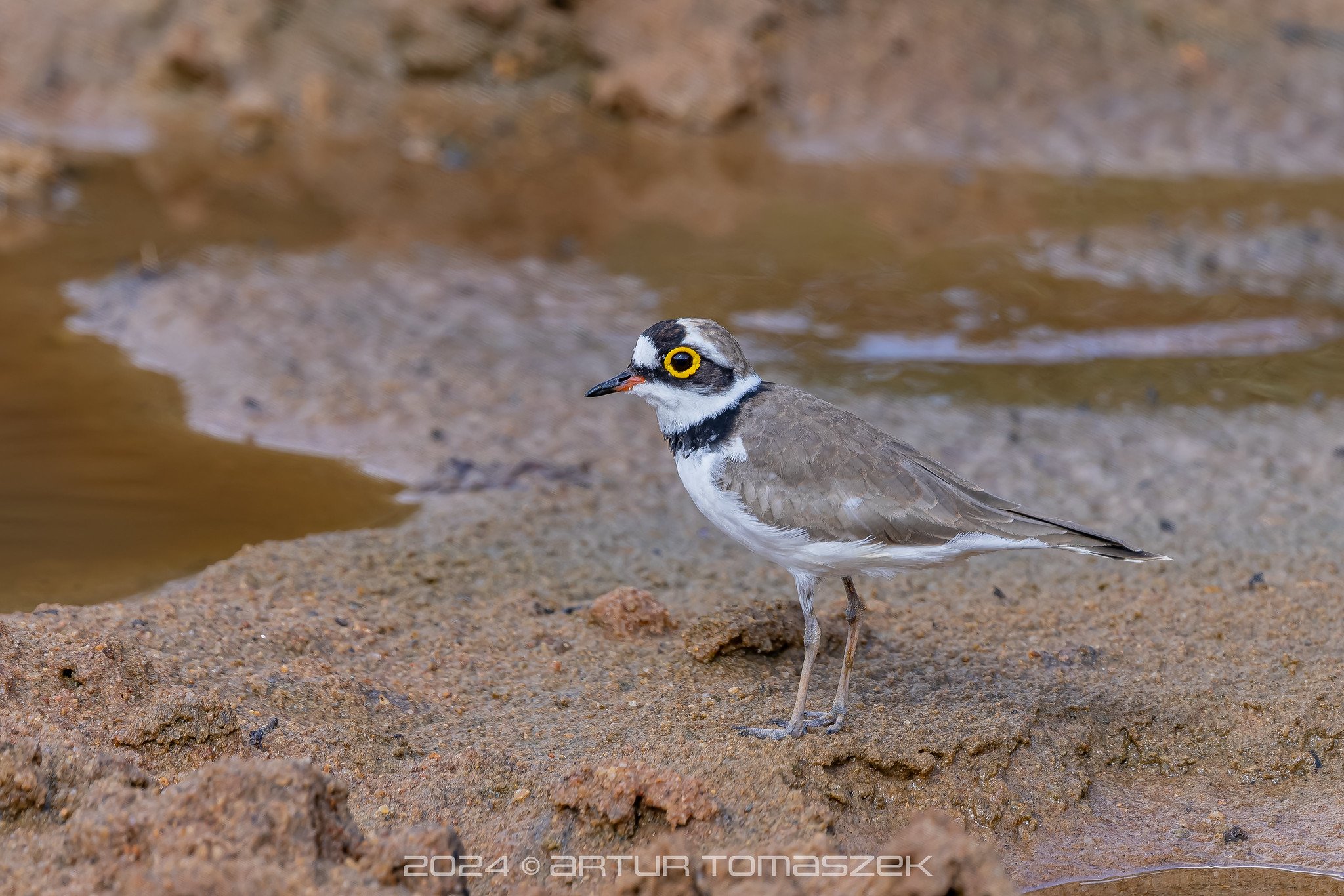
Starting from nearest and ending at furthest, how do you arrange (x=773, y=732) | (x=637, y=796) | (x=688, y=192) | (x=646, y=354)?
(x=637, y=796) → (x=773, y=732) → (x=646, y=354) → (x=688, y=192)

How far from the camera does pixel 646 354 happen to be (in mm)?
4820

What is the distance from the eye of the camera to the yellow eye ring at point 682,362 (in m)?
4.72

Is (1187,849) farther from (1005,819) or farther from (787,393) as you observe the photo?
(787,393)

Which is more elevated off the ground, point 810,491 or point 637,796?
point 810,491

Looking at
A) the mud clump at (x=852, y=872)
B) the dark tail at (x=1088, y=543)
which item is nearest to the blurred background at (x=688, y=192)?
the dark tail at (x=1088, y=543)

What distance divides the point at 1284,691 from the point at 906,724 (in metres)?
1.50

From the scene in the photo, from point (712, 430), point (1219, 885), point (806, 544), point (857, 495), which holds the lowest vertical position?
point (1219, 885)

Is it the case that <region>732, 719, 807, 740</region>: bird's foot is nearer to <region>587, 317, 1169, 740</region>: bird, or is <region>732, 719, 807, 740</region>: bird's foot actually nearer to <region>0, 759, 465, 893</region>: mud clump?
<region>587, 317, 1169, 740</region>: bird

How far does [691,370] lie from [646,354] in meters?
0.20

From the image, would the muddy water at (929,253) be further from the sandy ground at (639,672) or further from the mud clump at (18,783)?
the mud clump at (18,783)

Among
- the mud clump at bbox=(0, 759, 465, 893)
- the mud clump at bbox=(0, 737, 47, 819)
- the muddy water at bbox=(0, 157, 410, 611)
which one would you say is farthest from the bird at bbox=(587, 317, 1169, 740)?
the muddy water at bbox=(0, 157, 410, 611)

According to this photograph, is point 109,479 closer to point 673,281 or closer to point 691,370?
point 691,370

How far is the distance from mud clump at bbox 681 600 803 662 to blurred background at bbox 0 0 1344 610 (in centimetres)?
237

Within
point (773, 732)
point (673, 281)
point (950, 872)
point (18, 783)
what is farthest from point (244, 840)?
point (673, 281)
